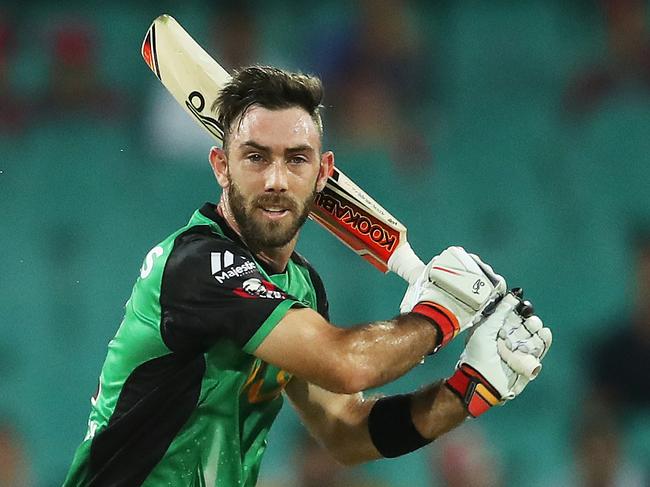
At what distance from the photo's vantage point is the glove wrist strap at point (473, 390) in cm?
386

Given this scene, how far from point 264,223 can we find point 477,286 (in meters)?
0.71

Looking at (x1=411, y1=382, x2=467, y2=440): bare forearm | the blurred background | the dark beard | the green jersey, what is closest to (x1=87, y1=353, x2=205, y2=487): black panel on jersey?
the green jersey

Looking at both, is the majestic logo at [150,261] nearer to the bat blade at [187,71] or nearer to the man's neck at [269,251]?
the man's neck at [269,251]

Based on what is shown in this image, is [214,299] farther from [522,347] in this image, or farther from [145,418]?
[522,347]

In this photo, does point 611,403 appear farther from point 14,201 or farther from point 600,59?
point 14,201

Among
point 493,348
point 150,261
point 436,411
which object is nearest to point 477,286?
point 493,348

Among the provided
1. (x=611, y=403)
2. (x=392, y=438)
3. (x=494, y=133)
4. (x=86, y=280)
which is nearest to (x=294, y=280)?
(x=392, y=438)

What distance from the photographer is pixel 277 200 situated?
370 cm

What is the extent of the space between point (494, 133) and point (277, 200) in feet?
15.8

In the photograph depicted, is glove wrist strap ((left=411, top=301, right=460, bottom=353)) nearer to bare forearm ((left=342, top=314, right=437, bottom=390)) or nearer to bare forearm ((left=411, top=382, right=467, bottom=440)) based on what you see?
bare forearm ((left=342, top=314, right=437, bottom=390))

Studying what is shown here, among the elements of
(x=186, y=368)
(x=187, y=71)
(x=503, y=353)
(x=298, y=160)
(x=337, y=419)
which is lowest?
(x=186, y=368)

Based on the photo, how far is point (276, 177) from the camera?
12.0ft

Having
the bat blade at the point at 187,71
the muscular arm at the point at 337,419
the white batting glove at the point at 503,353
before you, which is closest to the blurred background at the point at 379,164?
the muscular arm at the point at 337,419

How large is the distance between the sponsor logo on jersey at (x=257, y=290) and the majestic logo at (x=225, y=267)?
0.14 ft
